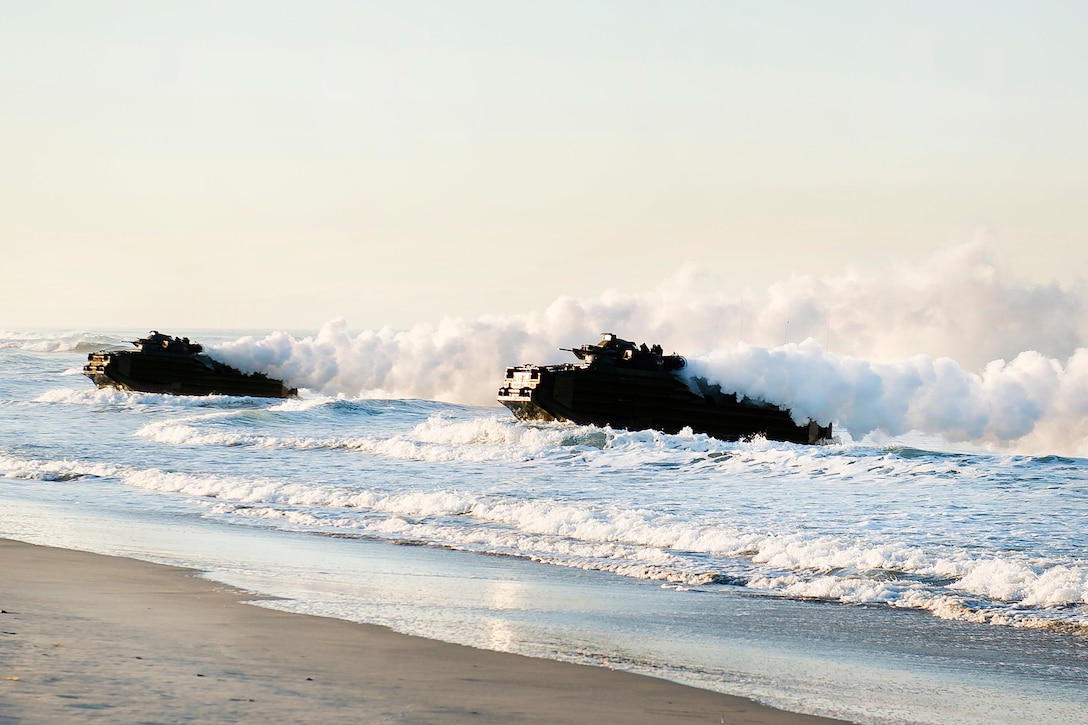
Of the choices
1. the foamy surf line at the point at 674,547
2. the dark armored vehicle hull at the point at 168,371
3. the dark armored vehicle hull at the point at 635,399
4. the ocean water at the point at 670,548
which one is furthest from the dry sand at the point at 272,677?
the dark armored vehicle hull at the point at 168,371

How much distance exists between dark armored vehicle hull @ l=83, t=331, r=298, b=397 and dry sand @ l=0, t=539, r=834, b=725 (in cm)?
5489

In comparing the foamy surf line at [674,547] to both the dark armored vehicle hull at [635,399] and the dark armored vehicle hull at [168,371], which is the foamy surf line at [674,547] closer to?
the dark armored vehicle hull at [635,399]

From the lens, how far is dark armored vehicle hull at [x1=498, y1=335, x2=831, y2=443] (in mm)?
42125

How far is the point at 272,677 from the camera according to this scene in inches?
297

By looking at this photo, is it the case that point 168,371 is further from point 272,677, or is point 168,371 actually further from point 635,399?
point 272,677

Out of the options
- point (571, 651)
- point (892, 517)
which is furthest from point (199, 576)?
point (892, 517)

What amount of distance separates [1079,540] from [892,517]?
3323 mm

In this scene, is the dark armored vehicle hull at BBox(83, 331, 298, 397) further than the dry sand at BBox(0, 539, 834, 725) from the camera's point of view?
Yes

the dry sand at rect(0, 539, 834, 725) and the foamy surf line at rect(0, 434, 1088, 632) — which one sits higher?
the foamy surf line at rect(0, 434, 1088, 632)

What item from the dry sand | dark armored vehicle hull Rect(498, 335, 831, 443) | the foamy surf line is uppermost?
dark armored vehicle hull Rect(498, 335, 831, 443)

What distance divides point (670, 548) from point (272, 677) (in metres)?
9.69

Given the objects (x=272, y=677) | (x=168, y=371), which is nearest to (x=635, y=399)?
(x=168, y=371)

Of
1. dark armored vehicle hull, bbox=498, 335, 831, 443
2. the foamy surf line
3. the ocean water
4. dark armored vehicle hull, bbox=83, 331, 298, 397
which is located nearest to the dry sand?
the ocean water

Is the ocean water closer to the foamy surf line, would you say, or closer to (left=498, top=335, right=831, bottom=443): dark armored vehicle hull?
the foamy surf line
